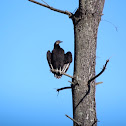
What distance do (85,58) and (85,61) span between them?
0.04m

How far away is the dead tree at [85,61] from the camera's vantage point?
3.07m

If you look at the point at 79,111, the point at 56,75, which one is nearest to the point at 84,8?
the point at 79,111

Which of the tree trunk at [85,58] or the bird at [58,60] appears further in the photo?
the bird at [58,60]

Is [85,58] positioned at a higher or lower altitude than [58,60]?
lower

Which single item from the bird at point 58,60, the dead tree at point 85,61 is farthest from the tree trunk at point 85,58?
the bird at point 58,60

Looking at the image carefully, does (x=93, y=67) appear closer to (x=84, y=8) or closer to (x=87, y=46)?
(x=87, y=46)

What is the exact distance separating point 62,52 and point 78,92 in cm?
250

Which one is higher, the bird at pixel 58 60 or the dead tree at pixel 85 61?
the bird at pixel 58 60

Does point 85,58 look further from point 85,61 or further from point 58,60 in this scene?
point 58,60

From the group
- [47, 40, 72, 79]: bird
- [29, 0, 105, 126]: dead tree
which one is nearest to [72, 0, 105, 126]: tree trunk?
[29, 0, 105, 126]: dead tree

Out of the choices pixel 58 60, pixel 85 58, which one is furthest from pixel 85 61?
pixel 58 60

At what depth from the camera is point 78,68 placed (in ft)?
10.2

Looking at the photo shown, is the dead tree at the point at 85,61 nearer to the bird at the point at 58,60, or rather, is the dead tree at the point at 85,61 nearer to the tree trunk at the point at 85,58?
the tree trunk at the point at 85,58

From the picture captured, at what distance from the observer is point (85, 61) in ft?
10.2
